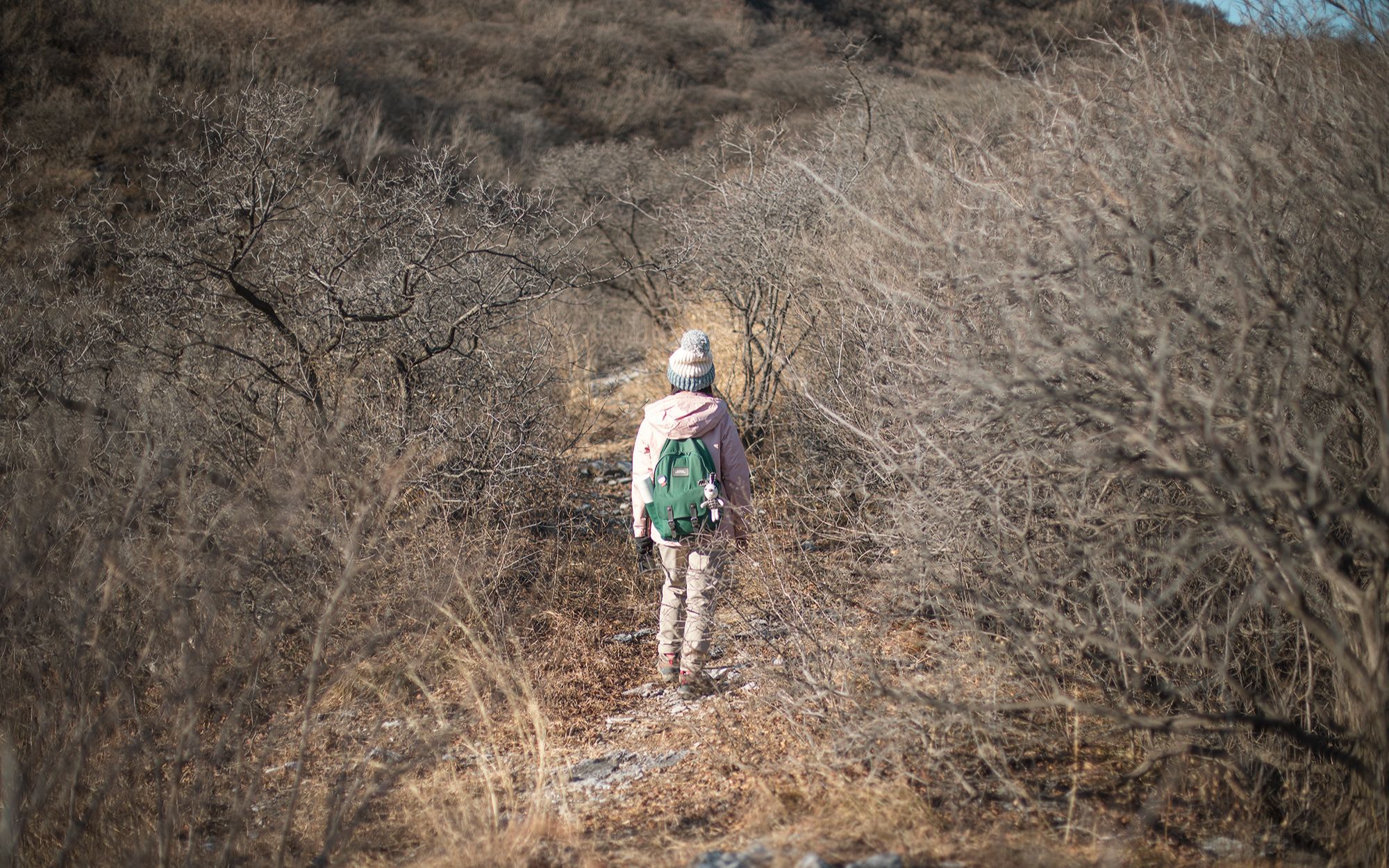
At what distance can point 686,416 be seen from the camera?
3994mm

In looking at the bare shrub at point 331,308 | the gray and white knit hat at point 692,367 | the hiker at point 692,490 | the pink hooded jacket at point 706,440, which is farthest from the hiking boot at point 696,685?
the bare shrub at point 331,308

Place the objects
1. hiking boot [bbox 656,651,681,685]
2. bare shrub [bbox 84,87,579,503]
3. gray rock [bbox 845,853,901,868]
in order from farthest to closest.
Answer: bare shrub [bbox 84,87,579,503]
hiking boot [bbox 656,651,681,685]
gray rock [bbox 845,853,901,868]

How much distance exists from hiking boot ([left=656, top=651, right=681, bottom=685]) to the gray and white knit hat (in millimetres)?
1256

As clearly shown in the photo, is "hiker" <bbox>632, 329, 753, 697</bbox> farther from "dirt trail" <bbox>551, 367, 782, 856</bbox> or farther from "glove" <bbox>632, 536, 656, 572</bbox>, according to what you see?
"glove" <bbox>632, 536, 656, 572</bbox>

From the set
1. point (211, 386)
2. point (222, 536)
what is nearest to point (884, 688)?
point (222, 536)

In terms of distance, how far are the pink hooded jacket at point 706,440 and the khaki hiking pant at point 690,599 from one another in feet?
0.35

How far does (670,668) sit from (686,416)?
122cm

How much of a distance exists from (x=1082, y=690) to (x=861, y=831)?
1.21 metres

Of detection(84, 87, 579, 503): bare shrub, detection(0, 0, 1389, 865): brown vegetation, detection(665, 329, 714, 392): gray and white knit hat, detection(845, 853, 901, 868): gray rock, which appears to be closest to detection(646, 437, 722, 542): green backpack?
detection(665, 329, 714, 392): gray and white knit hat

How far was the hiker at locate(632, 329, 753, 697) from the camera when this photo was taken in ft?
13.1

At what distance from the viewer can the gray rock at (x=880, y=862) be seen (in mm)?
2373

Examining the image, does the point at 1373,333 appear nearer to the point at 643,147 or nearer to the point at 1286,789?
the point at 1286,789

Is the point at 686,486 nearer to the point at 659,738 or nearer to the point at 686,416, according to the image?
the point at 686,416

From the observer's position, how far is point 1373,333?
2.39 m
